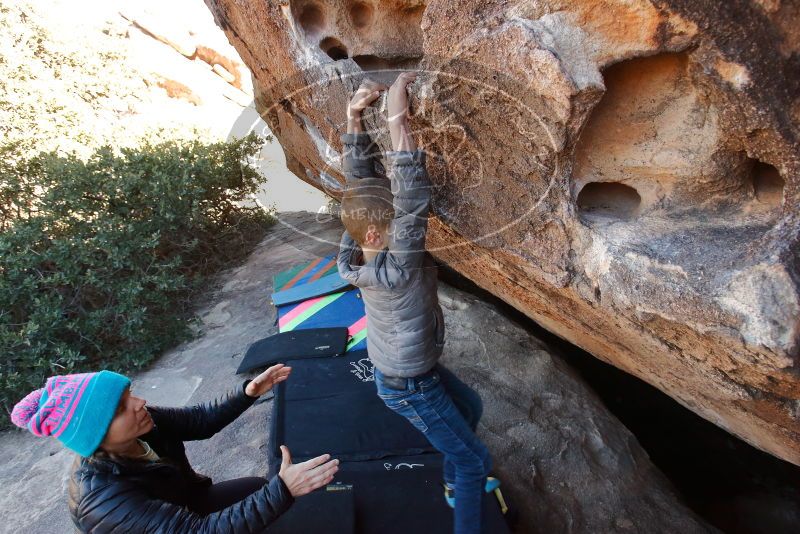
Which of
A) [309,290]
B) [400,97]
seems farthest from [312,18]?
[309,290]

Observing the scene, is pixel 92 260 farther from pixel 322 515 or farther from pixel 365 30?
pixel 322 515

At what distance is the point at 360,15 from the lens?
10.1 feet

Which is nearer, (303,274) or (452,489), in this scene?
(452,489)

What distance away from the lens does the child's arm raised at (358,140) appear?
2.09 metres

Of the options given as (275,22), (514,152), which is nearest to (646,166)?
(514,152)

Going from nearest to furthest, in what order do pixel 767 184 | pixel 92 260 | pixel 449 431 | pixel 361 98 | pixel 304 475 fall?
pixel 304 475
pixel 767 184
pixel 449 431
pixel 361 98
pixel 92 260

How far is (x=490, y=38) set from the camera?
173 cm

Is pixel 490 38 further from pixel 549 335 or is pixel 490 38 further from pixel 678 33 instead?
pixel 549 335

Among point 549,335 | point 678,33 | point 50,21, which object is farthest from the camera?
point 50,21

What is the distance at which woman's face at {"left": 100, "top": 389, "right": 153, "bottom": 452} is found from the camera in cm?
149

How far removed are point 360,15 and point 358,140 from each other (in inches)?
54.2

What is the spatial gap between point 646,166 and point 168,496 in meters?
1.98

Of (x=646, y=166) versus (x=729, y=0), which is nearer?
(x=729, y=0)

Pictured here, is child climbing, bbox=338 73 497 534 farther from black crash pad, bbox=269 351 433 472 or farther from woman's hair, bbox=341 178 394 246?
black crash pad, bbox=269 351 433 472
